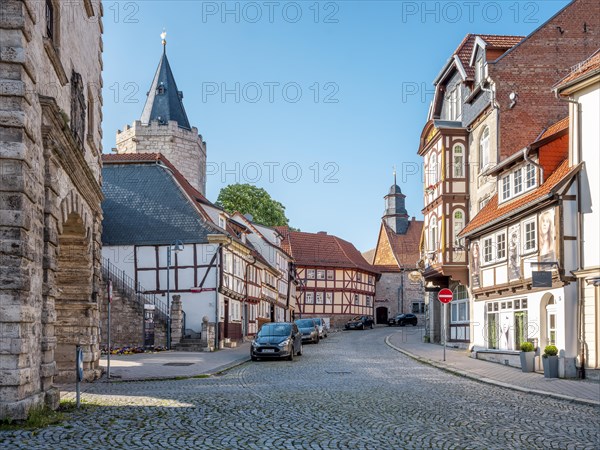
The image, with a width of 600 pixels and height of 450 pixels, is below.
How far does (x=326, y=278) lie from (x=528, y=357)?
53532 millimetres

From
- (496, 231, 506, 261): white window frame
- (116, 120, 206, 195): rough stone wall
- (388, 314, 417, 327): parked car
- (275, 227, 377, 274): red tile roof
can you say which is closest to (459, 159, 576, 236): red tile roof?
(496, 231, 506, 261): white window frame

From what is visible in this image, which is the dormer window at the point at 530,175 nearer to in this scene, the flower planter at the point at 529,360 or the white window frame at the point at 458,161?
the flower planter at the point at 529,360

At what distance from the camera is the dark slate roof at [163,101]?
63.0m

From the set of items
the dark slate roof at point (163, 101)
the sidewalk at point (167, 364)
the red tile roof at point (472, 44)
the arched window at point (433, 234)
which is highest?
the dark slate roof at point (163, 101)

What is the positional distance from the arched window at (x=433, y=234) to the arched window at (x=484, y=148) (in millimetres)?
4342

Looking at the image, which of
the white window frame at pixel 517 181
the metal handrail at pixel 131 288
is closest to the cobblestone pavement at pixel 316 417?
the white window frame at pixel 517 181

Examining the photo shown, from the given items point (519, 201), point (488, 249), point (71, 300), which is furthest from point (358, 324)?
point (71, 300)

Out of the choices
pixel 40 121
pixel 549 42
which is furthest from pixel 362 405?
pixel 549 42

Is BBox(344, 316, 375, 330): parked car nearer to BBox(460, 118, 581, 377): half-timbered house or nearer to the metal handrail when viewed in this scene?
the metal handrail

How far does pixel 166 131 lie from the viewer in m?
62.1

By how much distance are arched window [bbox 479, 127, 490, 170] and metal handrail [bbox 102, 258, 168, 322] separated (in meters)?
15.5

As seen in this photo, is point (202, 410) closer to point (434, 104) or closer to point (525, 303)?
point (525, 303)

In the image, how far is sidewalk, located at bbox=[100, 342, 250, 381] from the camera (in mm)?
20547

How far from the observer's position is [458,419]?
12.3 metres
